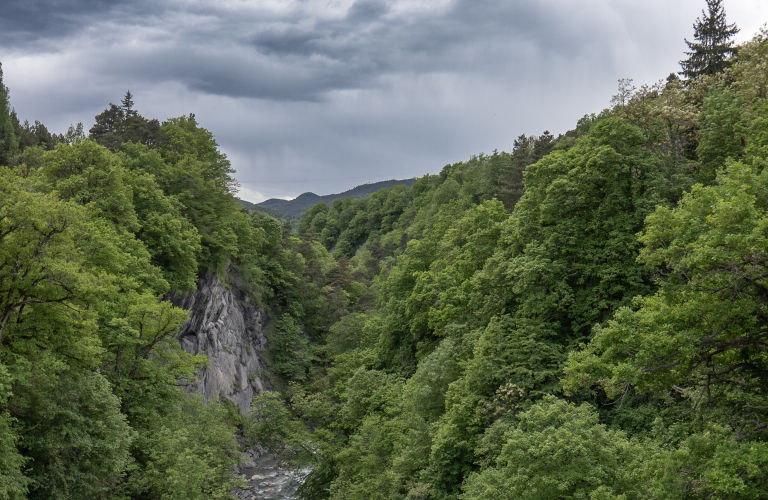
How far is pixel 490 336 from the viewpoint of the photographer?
75.0 feet

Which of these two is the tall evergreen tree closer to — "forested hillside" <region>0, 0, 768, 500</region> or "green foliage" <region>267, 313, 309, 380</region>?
"forested hillside" <region>0, 0, 768, 500</region>

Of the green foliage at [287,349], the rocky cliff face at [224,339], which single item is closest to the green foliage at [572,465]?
the rocky cliff face at [224,339]

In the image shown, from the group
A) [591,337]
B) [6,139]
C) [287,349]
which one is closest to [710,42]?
[591,337]

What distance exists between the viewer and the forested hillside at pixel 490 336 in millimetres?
12203

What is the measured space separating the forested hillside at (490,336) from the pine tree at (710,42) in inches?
8.5

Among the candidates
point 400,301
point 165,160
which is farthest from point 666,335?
point 165,160

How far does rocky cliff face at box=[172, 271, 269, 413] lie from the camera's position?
3912 centimetres

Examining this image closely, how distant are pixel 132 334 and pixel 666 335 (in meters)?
22.3

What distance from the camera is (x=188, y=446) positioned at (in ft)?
82.6

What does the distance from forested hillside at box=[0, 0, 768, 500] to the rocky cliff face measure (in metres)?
2.65

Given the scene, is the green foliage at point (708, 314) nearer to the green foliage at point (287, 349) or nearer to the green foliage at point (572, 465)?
the green foliage at point (572, 465)

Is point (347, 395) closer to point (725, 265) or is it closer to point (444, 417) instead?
point (444, 417)

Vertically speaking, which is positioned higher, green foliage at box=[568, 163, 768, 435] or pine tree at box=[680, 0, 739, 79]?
pine tree at box=[680, 0, 739, 79]

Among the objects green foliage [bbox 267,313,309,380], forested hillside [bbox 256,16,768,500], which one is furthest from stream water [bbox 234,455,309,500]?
green foliage [bbox 267,313,309,380]
